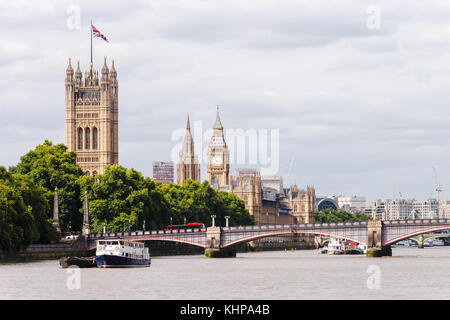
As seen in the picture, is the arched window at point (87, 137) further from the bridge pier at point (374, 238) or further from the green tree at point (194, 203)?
the bridge pier at point (374, 238)

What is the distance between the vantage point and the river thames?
202ft

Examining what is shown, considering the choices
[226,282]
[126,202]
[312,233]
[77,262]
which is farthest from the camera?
[126,202]

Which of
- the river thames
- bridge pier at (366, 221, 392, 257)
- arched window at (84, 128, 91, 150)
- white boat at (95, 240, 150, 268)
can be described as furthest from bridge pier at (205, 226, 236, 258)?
arched window at (84, 128, 91, 150)

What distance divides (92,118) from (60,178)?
220 feet

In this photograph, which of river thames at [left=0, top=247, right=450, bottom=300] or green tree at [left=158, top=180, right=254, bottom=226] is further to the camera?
green tree at [left=158, top=180, right=254, bottom=226]

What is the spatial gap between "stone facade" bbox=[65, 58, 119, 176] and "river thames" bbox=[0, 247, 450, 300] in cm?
9803

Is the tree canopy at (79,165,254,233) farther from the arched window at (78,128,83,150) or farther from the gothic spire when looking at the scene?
the arched window at (78,128,83,150)

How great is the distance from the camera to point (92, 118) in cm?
19162

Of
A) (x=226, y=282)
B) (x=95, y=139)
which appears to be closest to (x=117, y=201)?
(x=226, y=282)

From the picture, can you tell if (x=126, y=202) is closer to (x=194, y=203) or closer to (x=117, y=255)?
(x=194, y=203)

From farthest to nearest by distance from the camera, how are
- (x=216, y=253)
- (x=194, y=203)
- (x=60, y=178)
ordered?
(x=194, y=203)
(x=60, y=178)
(x=216, y=253)

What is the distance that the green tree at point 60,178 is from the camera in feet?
406

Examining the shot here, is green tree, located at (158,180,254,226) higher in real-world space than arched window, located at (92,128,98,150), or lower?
lower
